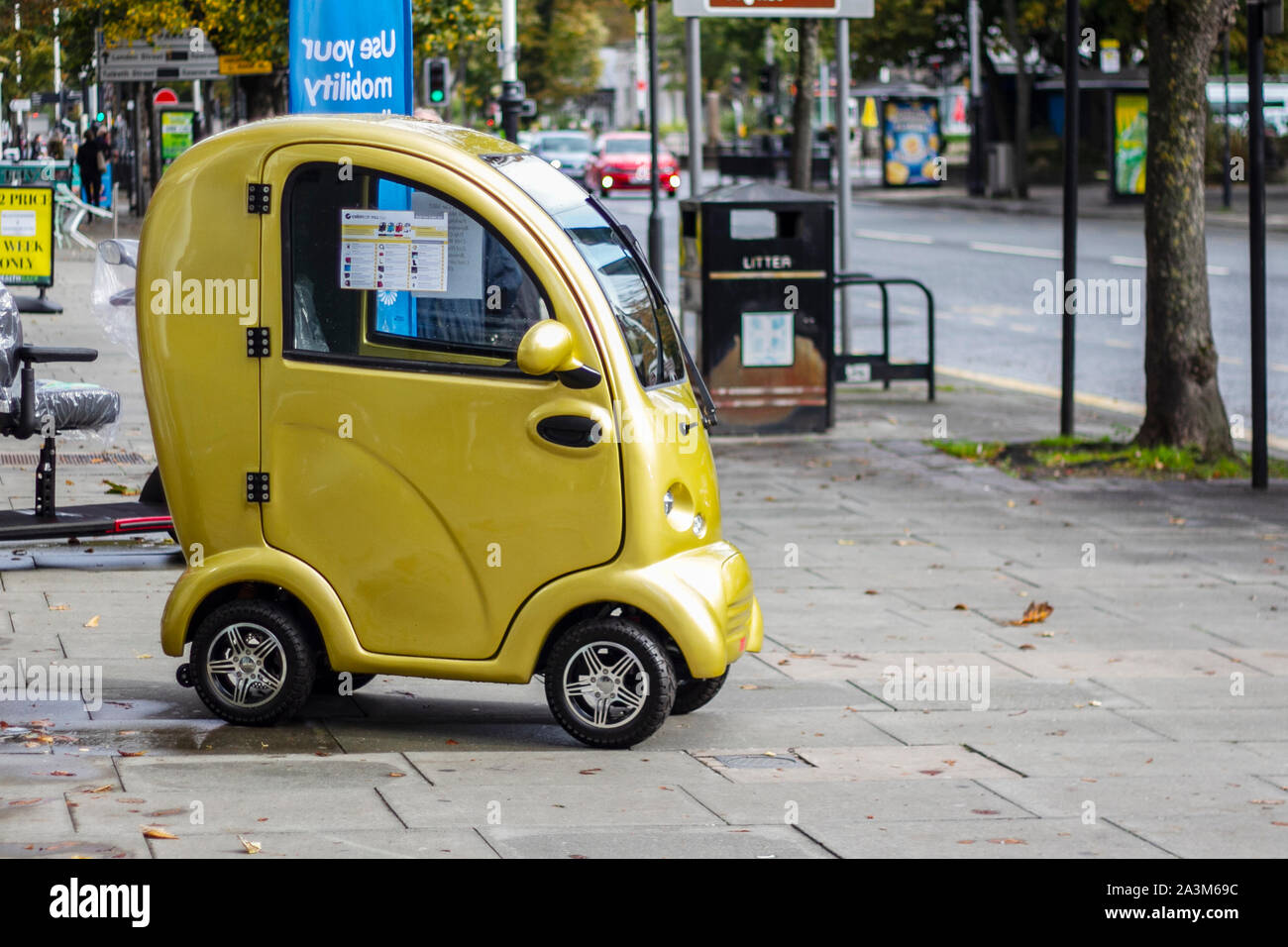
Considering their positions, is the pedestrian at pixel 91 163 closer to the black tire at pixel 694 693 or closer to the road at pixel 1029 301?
the road at pixel 1029 301

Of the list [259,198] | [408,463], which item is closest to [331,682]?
[408,463]

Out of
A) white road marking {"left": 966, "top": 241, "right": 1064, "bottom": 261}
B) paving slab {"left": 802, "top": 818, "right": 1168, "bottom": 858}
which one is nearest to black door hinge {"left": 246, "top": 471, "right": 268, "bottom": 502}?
paving slab {"left": 802, "top": 818, "right": 1168, "bottom": 858}

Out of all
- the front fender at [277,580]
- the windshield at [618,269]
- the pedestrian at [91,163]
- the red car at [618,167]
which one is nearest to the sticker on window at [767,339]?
the pedestrian at [91,163]

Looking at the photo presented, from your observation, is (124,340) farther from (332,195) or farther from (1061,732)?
(1061,732)

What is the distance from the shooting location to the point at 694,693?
634cm

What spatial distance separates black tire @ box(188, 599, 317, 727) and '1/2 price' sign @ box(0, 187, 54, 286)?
30.7 feet

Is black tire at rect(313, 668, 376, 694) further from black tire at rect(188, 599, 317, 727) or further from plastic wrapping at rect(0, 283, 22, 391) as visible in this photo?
plastic wrapping at rect(0, 283, 22, 391)

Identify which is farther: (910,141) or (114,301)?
(910,141)

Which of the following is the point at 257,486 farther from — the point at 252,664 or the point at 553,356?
the point at 553,356

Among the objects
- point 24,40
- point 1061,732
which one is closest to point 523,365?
point 1061,732

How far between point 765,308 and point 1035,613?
18.5 feet

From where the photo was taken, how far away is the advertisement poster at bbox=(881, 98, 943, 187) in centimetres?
5175

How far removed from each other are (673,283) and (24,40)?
13.9 meters

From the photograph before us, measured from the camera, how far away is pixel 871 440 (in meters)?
13.2
